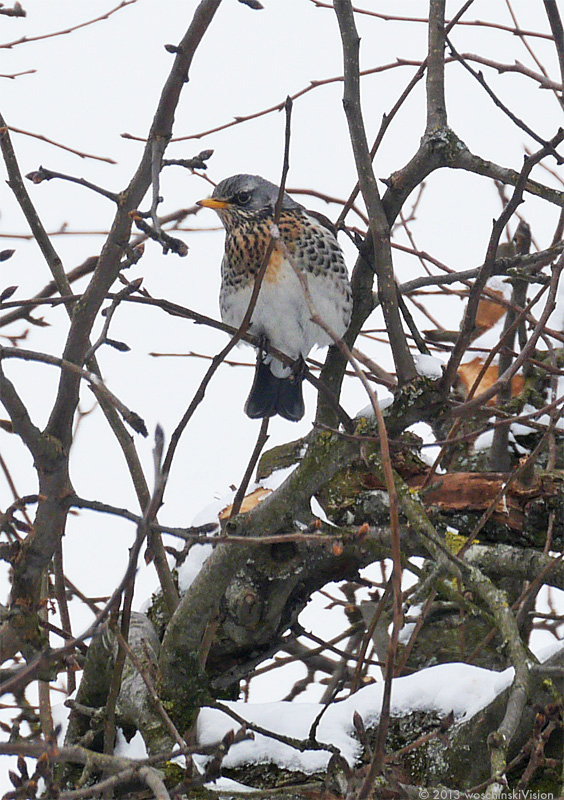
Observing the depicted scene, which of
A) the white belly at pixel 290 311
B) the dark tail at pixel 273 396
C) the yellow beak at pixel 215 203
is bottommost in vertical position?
the dark tail at pixel 273 396

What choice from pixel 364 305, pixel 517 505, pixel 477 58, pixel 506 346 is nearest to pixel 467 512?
pixel 517 505

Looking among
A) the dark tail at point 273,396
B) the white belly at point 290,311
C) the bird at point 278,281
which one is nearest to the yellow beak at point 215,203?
the bird at point 278,281

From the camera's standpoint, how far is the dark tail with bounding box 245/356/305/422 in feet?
11.2

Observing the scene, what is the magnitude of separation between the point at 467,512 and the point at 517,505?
0.16 meters

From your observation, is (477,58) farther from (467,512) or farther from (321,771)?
(321,771)

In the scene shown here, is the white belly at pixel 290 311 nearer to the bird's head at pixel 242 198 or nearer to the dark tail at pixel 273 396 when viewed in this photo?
the dark tail at pixel 273 396

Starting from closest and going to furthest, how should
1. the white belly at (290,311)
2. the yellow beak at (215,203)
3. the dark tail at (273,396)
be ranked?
the white belly at (290,311), the yellow beak at (215,203), the dark tail at (273,396)

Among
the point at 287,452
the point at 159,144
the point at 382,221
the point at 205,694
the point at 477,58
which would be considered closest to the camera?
the point at 159,144

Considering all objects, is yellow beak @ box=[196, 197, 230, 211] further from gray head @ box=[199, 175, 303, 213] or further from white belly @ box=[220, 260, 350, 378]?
white belly @ box=[220, 260, 350, 378]

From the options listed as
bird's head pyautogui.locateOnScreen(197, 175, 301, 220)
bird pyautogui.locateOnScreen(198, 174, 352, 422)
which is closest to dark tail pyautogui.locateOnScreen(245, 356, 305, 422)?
bird pyautogui.locateOnScreen(198, 174, 352, 422)

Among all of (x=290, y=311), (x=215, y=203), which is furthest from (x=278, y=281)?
(x=215, y=203)

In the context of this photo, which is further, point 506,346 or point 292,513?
point 506,346

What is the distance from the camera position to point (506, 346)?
2.82m

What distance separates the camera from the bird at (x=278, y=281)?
307 centimetres
